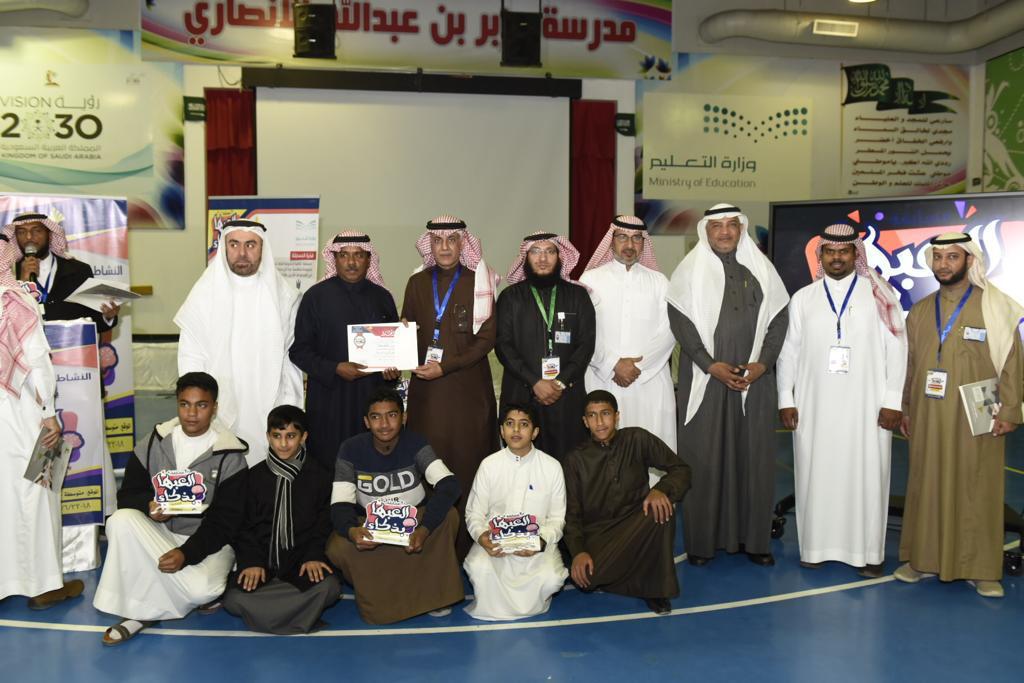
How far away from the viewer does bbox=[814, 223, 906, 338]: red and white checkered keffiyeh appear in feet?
14.4

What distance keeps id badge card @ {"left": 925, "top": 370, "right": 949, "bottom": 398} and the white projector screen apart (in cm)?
644

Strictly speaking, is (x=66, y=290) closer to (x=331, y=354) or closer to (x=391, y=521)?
(x=331, y=354)

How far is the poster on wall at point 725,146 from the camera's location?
10555 mm

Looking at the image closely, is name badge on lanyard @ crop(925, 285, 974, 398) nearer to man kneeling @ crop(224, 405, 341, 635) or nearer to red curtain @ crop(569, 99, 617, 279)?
man kneeling @ crop(224, 405, 341, 635)

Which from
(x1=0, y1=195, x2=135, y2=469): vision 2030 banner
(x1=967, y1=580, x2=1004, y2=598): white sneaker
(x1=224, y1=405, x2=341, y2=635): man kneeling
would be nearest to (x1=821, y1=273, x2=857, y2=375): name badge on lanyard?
(x1=967, y1=580, x2=1004, y2=598): white sneaker

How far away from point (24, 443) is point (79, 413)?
0.74m

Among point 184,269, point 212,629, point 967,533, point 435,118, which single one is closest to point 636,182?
point 435,118

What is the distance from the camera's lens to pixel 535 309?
4.64m

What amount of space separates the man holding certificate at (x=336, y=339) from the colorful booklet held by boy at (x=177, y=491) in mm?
790

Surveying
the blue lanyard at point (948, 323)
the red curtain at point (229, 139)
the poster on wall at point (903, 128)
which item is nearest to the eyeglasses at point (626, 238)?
the blue lanyard at point (948, 323)

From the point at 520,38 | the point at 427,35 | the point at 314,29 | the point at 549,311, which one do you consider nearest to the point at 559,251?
the point at 549,311

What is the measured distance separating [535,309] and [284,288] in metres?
1.34

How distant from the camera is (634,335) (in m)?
4.82

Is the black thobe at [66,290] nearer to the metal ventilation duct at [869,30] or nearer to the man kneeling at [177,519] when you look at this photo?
the man kneeling at [177,519]
